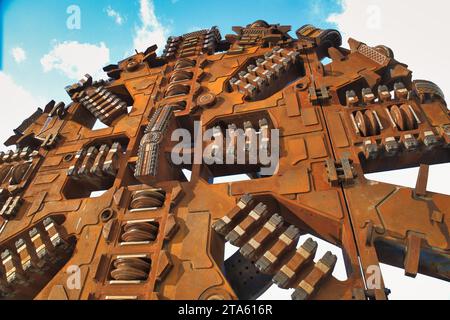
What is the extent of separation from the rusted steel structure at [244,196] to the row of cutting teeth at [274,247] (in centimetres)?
2

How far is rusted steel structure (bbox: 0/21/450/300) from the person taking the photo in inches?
205

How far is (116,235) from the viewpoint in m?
6.45

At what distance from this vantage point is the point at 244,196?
20.3 ft

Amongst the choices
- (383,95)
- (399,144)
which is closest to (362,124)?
(399,144)

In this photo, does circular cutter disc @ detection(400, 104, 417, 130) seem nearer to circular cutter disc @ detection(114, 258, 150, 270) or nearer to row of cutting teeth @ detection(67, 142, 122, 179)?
circular cutter disc @ detection(114, 258, 150, 270)

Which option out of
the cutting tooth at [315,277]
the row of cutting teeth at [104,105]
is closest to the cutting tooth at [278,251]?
the cutting tooth at [315,277]

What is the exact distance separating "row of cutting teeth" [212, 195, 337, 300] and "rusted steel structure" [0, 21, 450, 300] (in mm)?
23

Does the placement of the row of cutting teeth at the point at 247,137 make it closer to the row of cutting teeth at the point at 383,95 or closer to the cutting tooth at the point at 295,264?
the row of cutting teeth at the point at 383,95

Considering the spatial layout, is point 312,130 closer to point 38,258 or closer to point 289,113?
point 289,113

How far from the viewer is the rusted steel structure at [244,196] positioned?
5199 mm

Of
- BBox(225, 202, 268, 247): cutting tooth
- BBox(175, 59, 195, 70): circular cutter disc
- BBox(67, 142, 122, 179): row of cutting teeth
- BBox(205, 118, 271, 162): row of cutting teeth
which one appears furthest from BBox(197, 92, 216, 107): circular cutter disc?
BBox(225, 202, 268, 247): cutting tooth

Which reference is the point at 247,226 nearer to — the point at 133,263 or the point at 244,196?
the point at 244,196

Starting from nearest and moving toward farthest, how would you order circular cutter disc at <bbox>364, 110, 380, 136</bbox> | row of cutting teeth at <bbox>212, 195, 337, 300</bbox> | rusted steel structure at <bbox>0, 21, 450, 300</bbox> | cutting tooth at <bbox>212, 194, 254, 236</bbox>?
row of cutting teeth at <bbox>212, 195, 337, 300</bbox>, rusted steel structure at <bbox>0, 21, 450, 300</bbox>, cutting tooth at <bbox>212, 194, 254, 236</bbox>, circular cutter disc at <bbox>364, 110, 380, 136</bbox>

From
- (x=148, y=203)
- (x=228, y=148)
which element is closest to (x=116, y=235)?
(x=148, y=203)
